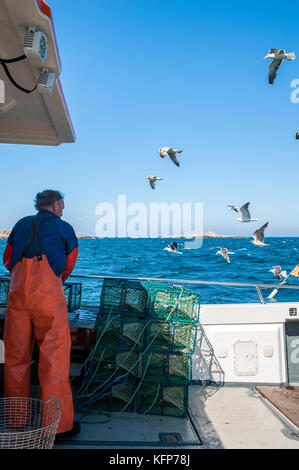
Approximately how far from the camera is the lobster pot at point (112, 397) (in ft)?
10.1

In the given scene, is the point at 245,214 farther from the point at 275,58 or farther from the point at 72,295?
the point at 72,295

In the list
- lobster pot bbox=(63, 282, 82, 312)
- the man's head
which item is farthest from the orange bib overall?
lobster pot bbox=(63, 282, 82, 312)

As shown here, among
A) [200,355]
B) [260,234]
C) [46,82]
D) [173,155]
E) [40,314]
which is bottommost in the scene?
[200,355]

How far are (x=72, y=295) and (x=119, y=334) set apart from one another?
0.79 metres

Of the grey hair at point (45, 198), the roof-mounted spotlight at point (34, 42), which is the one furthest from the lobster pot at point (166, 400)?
the roof-mounted spotlight at point (34, 42)

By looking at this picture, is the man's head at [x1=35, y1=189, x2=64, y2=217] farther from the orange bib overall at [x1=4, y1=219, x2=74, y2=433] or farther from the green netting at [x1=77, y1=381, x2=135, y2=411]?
the green netting at [x1=77, y1=381, x2=135, y2=411]

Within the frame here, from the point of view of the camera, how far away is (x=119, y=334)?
10.3ft

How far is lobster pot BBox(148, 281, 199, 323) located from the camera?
10.3ft

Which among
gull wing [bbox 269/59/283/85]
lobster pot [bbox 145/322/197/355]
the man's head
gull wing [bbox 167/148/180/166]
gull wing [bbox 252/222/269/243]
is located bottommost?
lobster pot [bbox 145/322/197/355]

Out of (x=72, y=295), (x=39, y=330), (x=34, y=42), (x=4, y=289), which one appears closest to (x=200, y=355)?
(x=72, y=295)

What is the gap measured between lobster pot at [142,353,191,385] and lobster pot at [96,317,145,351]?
0.17m

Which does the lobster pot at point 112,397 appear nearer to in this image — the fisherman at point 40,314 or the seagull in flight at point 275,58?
the fisherman at point 40,314

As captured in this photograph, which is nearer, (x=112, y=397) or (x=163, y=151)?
(x=112, y=397)

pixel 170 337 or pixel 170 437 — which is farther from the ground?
pixel 170 337
